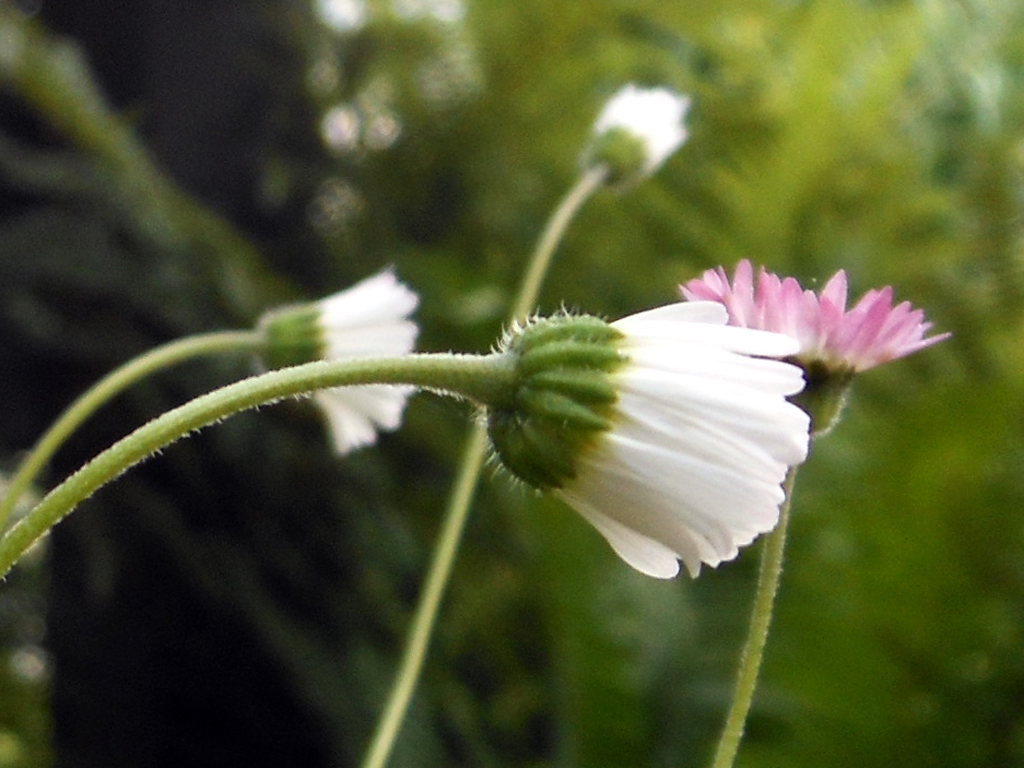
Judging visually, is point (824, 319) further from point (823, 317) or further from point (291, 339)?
point (291, 339)

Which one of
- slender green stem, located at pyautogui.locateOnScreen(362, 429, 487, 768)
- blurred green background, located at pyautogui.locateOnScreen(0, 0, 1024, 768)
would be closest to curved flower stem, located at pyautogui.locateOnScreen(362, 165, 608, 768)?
slender green stem, located at pyautogui.locateOnScreen(362, 429, 487, 768)

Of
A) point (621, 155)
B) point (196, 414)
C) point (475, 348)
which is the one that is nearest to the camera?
point (196, 414)

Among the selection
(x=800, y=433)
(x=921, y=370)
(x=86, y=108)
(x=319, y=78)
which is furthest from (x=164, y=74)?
(x=800, y=433)

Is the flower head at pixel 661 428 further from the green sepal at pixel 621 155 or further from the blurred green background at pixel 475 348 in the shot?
the blurred green background at pixel 475 348

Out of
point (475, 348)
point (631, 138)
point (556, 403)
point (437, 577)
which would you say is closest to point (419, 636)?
point (437, 577)

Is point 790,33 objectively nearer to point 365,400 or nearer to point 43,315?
point 43,315

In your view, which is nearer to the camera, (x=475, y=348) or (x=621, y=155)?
(x=621, y=155)

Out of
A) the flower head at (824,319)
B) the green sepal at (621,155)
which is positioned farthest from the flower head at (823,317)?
the green sepal at (621,155)
